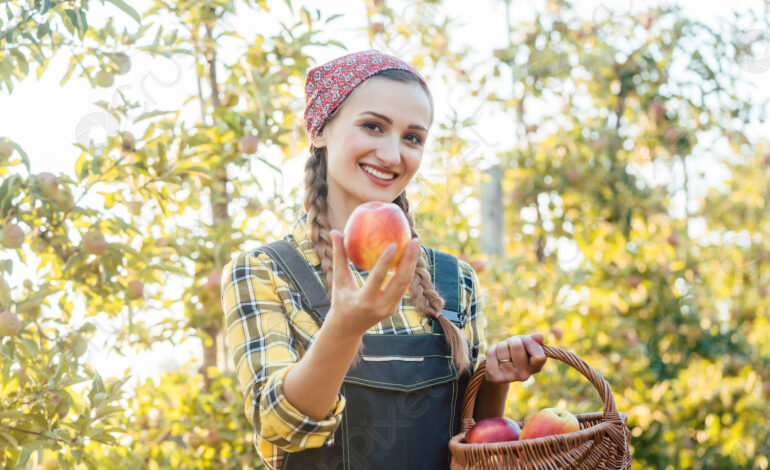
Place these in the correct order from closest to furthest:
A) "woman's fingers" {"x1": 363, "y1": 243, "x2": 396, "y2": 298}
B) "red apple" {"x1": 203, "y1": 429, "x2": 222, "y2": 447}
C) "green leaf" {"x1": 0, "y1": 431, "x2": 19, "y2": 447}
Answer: "woman's fingers" {"x1": 363, "y1": 243, "x2": 396, "y2": 298}, "green leaf" {"x1": 0, "y1": 431, "x2": 19, "y2": 447}, "red apple" {"x1": 203, "y1": 429, "x2": 222, "y2": 447}

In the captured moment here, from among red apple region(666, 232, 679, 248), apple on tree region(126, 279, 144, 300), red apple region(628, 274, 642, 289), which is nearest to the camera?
apple on tree region(126, 279, 144, 300)

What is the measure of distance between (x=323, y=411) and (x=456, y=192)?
249 centimetres

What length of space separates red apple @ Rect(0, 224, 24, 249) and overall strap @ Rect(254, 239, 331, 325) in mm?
745

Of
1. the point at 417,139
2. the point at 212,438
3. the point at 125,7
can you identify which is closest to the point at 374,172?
the point at 417,139

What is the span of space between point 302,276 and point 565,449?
50 cm

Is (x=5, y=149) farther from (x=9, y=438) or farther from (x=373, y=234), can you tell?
(x=373, y=234)

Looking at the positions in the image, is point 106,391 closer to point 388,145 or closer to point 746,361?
point 388,145

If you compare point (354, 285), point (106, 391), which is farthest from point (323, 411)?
point (106, 391)

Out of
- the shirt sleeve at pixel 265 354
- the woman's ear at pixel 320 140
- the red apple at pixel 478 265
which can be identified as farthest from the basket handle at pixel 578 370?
the red apple at pixel 478 265

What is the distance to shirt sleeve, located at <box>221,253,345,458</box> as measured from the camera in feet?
3.47

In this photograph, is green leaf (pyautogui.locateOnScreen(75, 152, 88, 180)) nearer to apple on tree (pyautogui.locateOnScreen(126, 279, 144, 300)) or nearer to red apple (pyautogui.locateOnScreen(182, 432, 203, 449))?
apple on tree (pyautogui.locateOnScreen(126, 279, 144, 300))

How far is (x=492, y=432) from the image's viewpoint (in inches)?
48.8

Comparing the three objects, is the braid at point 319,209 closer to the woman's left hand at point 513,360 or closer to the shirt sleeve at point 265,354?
the shirt sleeve at point 265,354

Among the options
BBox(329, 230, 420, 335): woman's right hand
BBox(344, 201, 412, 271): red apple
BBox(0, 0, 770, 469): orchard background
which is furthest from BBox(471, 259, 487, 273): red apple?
BBox(329, 230, 420, 335): woman's right hand
